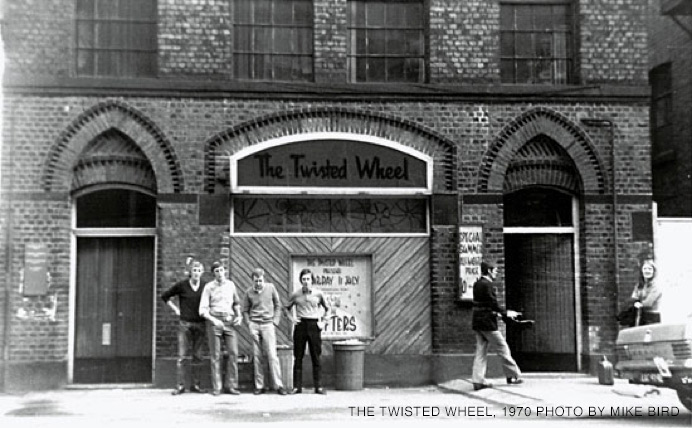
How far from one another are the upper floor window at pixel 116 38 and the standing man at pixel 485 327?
21.4ft

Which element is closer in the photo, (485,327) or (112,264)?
(485,327)

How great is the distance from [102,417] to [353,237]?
5.69 meters

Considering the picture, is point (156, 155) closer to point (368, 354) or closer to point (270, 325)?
point (270, 325)

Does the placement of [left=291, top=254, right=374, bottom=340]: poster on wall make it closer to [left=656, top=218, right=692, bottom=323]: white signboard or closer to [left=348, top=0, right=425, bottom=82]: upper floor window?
[left=348, top=0, right=425, bottom=82]: upper floor window

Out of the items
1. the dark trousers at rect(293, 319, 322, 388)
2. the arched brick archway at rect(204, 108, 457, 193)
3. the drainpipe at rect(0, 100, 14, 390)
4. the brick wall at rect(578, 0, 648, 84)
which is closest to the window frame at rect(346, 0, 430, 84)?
the arched brick archway at rect(204, 108, 457, 193)

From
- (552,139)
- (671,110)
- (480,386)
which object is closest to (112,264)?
(480,386)

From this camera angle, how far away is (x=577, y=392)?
45.4 feet

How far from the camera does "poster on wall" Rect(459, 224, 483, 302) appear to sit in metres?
16.0

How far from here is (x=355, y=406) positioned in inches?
513

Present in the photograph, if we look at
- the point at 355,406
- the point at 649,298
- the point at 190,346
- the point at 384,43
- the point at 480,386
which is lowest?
the point at 355,406

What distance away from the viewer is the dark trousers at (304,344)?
1481 centimetres

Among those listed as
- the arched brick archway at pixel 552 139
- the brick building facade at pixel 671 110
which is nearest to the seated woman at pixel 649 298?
the arched brick archway at pixel 552 139

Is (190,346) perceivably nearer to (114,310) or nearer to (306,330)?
(114,310)

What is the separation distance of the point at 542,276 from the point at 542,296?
0.35 m
